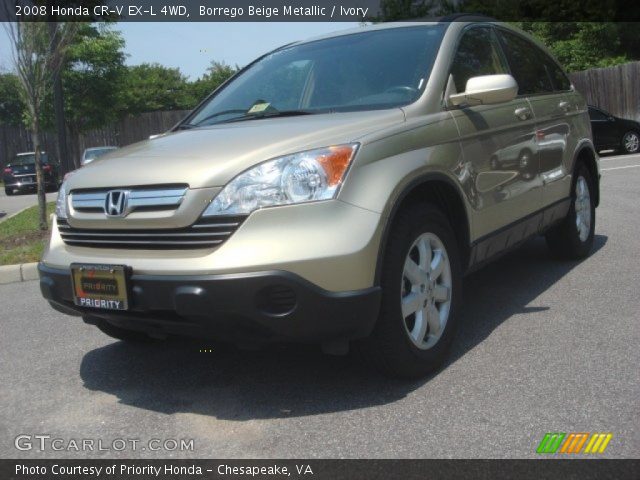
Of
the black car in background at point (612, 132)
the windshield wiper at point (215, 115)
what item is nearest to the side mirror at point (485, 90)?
the windshield wiper at point (215, 115)

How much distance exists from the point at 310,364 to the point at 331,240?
108 cm

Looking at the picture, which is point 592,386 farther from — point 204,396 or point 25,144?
point 25,144

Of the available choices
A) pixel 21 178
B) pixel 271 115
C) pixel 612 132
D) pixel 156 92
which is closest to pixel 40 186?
pixel 271 115

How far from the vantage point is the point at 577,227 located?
5668 millimetres

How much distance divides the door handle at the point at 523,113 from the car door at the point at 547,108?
0.42 ft

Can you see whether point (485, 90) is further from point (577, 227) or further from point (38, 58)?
point (38, 58)

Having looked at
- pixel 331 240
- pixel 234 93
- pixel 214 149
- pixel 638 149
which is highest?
pixel 234 93

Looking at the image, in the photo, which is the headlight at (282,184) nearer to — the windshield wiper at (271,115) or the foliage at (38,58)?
the windshield wiper at (271,115)

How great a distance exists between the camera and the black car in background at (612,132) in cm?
1777

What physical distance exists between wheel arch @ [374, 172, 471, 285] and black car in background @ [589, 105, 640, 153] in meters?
15.3

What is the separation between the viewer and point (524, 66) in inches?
199

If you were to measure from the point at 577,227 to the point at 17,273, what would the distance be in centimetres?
521

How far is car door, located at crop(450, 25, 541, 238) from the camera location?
3.93 m

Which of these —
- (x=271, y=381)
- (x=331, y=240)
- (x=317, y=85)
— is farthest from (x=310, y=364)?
(x=317, y=85)
